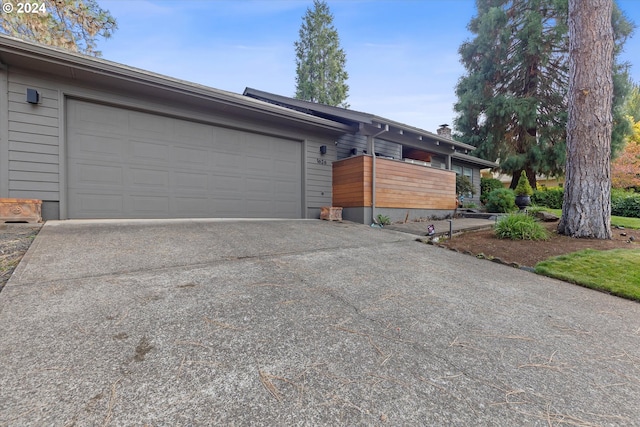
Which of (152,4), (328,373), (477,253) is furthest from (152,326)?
(152,4)

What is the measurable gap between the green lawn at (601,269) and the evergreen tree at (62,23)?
13.6 meters

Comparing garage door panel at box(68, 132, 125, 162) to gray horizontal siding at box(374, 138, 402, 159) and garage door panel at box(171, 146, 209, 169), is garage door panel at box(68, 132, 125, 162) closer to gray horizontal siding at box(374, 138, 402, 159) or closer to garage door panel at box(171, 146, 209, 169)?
garage door panel at box(171, 146, 209, 169)

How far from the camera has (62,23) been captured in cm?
895

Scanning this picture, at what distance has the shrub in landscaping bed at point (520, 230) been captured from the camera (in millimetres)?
5531

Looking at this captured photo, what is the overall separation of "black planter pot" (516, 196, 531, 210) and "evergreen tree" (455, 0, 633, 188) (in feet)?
24.8

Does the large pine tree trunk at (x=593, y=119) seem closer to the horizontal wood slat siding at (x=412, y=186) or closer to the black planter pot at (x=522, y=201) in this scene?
the horizontal wood slat siding at (x=412, y=186)

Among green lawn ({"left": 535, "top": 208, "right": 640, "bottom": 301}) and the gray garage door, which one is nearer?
green lawn ({"left": 535, "top": 208, "right": 640, "bottom": 301})

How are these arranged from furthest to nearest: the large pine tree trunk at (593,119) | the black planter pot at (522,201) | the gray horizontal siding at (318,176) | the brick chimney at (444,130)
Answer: the brick chimney at (444,130) → the black planter pot at (522,201) → the gray horizontal siding at (318,176) → the large pine tree trunk at (593,119)

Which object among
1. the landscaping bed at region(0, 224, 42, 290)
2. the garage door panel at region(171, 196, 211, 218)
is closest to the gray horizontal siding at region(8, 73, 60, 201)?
the landscaping bed at region(0, 224, 42, 290)

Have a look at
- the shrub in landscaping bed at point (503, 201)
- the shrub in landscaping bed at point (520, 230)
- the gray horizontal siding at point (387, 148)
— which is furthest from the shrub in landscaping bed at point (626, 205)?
the shrub in landscaping bed at point (520, 230)

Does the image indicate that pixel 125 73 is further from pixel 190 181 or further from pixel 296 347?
pixel 296 347

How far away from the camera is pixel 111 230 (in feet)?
14.2

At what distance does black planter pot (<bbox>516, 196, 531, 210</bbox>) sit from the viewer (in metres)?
9.98

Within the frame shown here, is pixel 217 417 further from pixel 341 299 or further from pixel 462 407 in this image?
pixel 341 299
